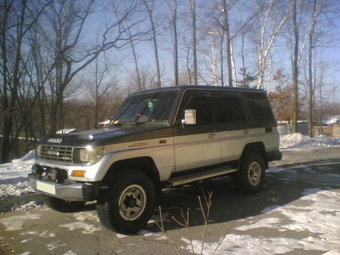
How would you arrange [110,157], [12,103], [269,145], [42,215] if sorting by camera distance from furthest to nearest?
[12,103] → [269,145] → [42,215] → [110,157]

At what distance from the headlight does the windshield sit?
1.31m

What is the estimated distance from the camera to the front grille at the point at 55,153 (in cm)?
458

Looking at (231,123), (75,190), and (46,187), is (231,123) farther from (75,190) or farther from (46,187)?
(46,187)

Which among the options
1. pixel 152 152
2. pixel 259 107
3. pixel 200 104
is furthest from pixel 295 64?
pixel 152 152

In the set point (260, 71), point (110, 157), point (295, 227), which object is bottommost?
point (295, 227)

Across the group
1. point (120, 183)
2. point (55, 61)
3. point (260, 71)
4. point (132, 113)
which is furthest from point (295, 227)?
point (260, 71)

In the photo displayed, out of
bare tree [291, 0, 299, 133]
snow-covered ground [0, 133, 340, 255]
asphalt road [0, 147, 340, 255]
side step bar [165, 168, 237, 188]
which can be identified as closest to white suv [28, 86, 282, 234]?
side step bar [165, 168, 237, 188]

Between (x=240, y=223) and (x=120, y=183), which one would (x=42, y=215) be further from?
(x=240, y=223)

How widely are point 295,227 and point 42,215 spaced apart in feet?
13.5

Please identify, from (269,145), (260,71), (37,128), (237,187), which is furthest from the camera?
(37,128)

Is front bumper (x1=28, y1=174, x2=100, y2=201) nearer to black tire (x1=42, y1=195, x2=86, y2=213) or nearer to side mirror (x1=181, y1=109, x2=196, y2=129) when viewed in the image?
black tire (x1=42, y1=195, x2=86, y2=213)

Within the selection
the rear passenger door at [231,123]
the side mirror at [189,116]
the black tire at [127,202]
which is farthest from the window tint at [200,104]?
the black tire at [127,202]

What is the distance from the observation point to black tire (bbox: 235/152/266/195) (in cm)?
641

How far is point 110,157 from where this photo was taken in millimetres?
4344
